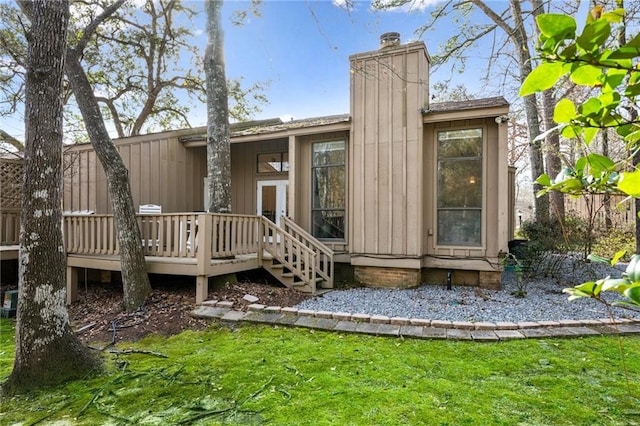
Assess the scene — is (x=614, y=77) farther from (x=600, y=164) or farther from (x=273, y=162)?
(x=273, y=162)

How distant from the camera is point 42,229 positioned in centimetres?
311

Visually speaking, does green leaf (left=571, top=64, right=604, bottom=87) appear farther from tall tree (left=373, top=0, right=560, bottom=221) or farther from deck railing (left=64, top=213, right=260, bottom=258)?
tall tree (left=373, top=0, right=560, bottom=221)

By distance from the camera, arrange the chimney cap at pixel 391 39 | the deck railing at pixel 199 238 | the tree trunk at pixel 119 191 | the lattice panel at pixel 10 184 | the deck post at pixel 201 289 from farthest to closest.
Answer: the lattice panel at pixel 10 184 < the chimney cap at pixel 391 39 < the deck railing at pixel 199 238 < the tree trunk at pixel 119 191 < the deck post at pixel 201 289

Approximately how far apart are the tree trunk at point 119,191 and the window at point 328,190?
12.2ft

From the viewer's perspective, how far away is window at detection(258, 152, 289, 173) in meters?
9.45

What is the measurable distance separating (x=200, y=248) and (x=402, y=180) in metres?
4.01

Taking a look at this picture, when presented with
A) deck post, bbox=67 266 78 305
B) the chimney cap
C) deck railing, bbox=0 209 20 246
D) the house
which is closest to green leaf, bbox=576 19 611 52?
the house

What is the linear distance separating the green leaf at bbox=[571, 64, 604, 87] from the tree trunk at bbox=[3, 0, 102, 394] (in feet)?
12.7

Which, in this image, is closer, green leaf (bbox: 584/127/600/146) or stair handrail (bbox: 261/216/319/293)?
green leaf (bbox: 584/127/600/146)

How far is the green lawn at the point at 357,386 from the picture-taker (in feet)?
7.84

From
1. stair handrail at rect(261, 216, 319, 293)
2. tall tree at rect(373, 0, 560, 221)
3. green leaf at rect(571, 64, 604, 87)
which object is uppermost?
tall tree at rect(373, 0, 560, 221)

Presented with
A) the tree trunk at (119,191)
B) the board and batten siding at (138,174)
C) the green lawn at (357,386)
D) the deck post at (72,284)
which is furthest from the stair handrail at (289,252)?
the deck post at (72,284)

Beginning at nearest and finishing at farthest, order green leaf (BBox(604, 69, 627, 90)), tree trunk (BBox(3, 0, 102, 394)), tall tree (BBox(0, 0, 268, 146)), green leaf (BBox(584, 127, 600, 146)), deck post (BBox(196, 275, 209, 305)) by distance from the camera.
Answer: green leaf (BBox(604, 69, 627, 90)), green leaf (BBox(584, 127, 600, 146)), tree trunk (BBox(3, 0, 102, 394)), deck post (BBox(196, 275, 209, 305)), tall tree (BBox(0, 0, 268, 146))

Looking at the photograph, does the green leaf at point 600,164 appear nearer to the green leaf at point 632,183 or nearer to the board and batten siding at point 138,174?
the green leaf at point 632,183
